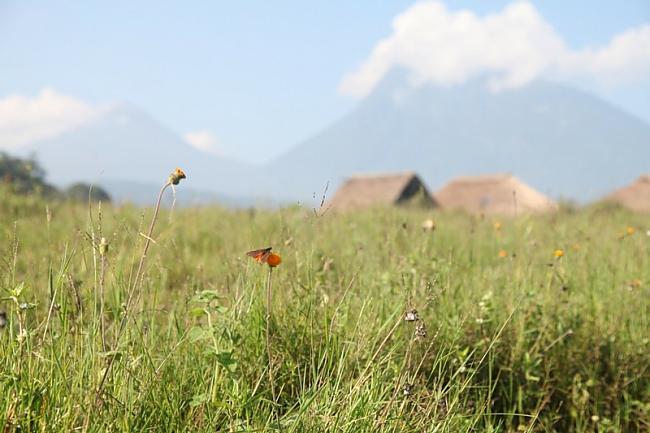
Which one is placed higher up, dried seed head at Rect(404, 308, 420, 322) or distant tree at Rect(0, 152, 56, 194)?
distant tree at Rect(0, 152, 56, 194)

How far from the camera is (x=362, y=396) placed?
5.58ft

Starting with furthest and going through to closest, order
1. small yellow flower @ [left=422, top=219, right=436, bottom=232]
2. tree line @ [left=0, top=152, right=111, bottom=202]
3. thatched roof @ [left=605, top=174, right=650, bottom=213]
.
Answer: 1. thatched roof @ [left=605, top=174, right=650, bottom=213]
2. tree line @ [left=0, top=152, right=111, bottom=202]
3. small yellow flower @ [left=422, top=219, right=436, bottom=232]

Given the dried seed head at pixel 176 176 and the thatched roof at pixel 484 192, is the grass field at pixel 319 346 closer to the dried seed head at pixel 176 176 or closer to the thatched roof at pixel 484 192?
the dried seed head at pixel 176 176

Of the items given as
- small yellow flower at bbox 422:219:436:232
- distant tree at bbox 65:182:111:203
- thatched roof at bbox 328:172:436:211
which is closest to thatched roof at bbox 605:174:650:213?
thatched roof at bbox 328:172:436:211

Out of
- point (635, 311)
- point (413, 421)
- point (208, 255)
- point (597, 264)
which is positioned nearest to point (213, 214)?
point (208, 255)

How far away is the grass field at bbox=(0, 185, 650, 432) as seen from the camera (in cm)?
164

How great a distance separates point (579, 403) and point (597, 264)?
4.38 ft

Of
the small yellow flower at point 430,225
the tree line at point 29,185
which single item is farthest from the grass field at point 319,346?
the tree line at point 29,185

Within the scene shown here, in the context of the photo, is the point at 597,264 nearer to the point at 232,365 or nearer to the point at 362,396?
the point at 362,396

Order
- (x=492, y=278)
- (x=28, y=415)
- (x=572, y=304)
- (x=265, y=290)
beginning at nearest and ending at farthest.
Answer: (x=28, y=415) < (x=265, y=290) < (x=572, y=304) < (x=492, y=278)

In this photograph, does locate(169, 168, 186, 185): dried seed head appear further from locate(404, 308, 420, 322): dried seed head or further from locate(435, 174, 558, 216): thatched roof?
locate(435, 174, 558, 216): thatched roof

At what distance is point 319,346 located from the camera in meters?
2.03

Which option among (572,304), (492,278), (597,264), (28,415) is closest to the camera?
(28,415)

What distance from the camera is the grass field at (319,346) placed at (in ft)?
5.38
